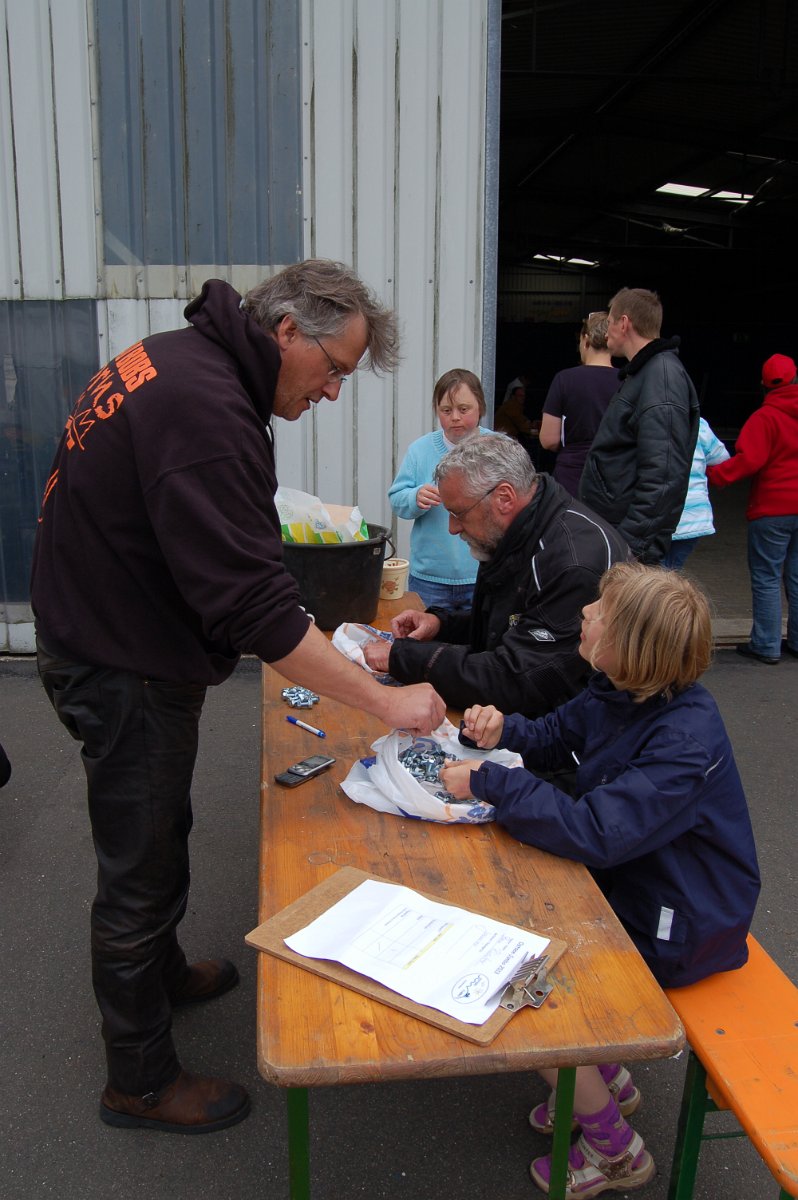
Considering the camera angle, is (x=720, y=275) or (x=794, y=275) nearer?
(x=794, y=275)

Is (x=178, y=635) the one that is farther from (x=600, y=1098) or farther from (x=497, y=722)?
(x=600, y=1098)

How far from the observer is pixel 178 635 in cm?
179

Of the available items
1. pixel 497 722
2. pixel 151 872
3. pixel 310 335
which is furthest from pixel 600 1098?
pixel 310 335

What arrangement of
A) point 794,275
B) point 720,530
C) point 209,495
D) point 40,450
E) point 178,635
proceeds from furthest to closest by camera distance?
point 794,275 < point 720,530 < point 40,450 < point 178,635 < point 209,495

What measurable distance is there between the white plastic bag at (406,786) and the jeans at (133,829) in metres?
0.36

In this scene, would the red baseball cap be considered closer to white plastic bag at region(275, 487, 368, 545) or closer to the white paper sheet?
white plastic bag at region(275, 487, 368, 545)

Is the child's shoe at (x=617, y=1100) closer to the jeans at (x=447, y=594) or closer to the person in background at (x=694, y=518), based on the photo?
the jeans at (x=447, y=594)

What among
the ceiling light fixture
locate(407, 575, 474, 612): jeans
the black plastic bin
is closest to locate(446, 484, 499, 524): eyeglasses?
the black plastic bin

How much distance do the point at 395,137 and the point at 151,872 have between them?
4281mm

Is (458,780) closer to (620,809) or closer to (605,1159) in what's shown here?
(620,809)

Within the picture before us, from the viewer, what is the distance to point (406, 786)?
185 cm

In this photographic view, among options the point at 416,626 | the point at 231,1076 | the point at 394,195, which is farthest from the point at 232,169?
the point at 231,1076

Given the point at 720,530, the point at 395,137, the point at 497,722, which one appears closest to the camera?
the point at 497,722

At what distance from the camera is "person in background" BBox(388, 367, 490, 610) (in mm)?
3844
